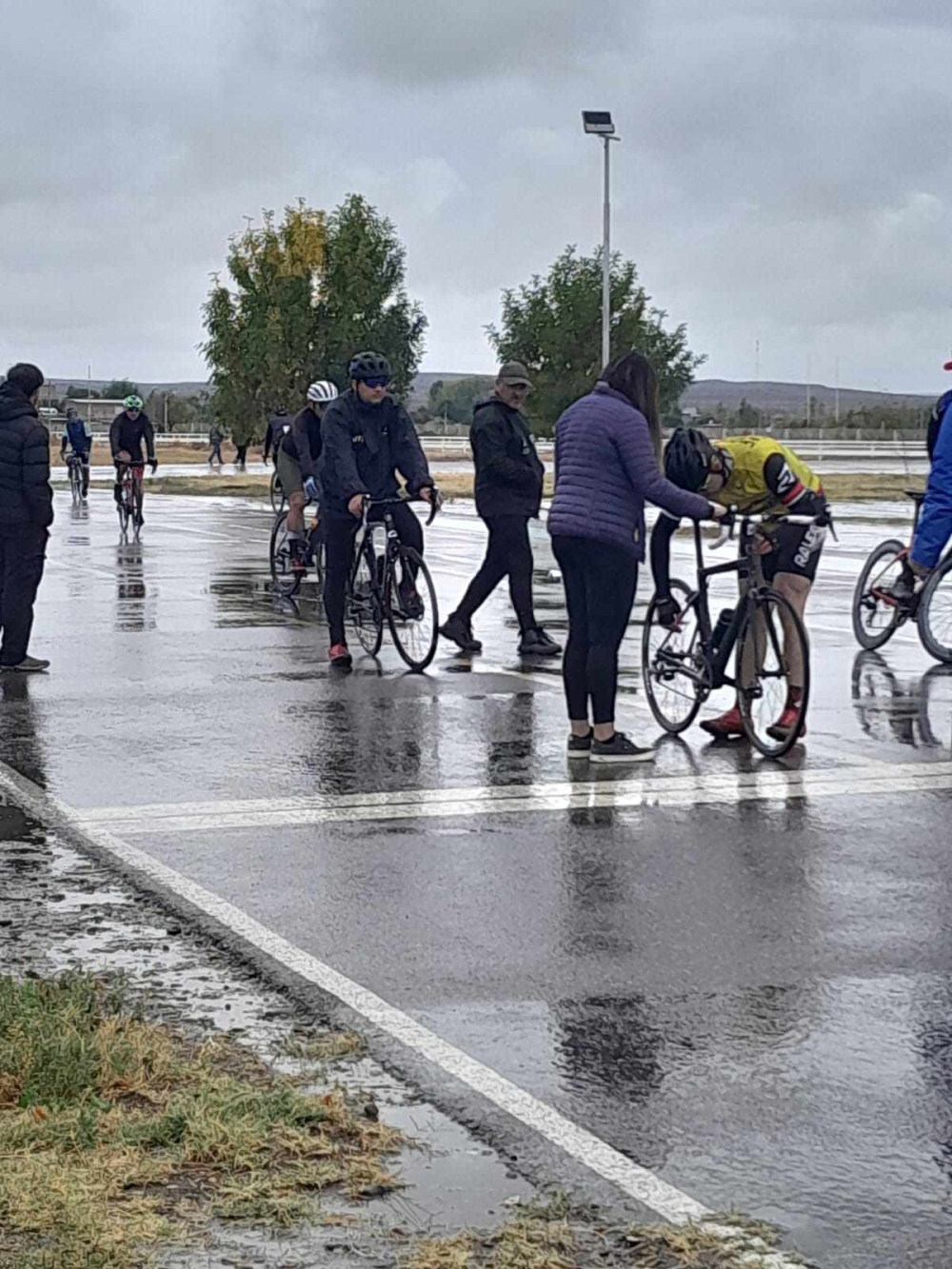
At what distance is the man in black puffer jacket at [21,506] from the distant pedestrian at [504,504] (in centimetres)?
280

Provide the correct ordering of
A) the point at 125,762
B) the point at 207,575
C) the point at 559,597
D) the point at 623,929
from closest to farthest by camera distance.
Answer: the point at 623,929, the point at 125,762, the point at 559,597, the point at 207,575

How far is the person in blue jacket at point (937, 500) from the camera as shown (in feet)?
43.2

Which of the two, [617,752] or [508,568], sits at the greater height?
[508,568]

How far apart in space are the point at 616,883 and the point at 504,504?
750 centimetres

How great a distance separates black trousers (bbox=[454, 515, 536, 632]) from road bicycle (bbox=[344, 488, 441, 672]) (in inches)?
28.9

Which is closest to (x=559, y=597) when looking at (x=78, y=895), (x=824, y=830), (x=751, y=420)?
(x=824, y=830)

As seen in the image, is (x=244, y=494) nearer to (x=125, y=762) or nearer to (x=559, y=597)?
(x=559, y=597)

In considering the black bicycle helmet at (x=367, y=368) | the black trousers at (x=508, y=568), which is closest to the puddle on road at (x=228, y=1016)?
the black bicycle helmet at (x=367, y=368)

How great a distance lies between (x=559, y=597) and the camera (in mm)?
18781

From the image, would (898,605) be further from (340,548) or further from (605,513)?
(605,513)

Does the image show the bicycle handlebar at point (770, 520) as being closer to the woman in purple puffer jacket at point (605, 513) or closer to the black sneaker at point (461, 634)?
the woman in purple puffer jacket at point (605, 513)

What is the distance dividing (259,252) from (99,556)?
3306 cm

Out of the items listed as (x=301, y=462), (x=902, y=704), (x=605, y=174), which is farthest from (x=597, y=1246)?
(x=605, y=174)

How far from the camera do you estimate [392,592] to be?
1382 centimetres
